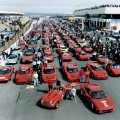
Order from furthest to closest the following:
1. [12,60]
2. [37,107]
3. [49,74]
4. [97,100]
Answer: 1. [12,60]
2. [49,74]
3. [37,107]
4. [97,100]

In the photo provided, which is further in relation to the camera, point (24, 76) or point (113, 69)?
point (113, 69)

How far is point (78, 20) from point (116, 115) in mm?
96125

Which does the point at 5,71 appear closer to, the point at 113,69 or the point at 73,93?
the point at 73,93

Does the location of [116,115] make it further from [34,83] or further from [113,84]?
[34,83]

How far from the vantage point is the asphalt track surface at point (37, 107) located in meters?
16.5

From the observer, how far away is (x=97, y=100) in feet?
57.4

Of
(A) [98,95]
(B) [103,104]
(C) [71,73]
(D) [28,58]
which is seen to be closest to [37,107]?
(A) [98,95]

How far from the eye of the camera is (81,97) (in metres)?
19.9

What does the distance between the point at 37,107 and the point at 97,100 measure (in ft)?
14.0

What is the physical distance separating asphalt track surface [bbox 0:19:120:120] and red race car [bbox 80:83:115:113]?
1.21 feet

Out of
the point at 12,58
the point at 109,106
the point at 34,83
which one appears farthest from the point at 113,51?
the point at 109,106

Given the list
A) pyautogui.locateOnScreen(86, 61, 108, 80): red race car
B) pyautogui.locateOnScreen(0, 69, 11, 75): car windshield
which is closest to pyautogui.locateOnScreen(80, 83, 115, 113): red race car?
pyautogui.locateOnScreen(86, 61, 108, 80): red race car

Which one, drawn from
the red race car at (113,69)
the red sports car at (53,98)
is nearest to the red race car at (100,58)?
the red race car at (113,69)

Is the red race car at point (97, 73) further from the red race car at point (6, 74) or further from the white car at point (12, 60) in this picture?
the white car at point (12, 60)
